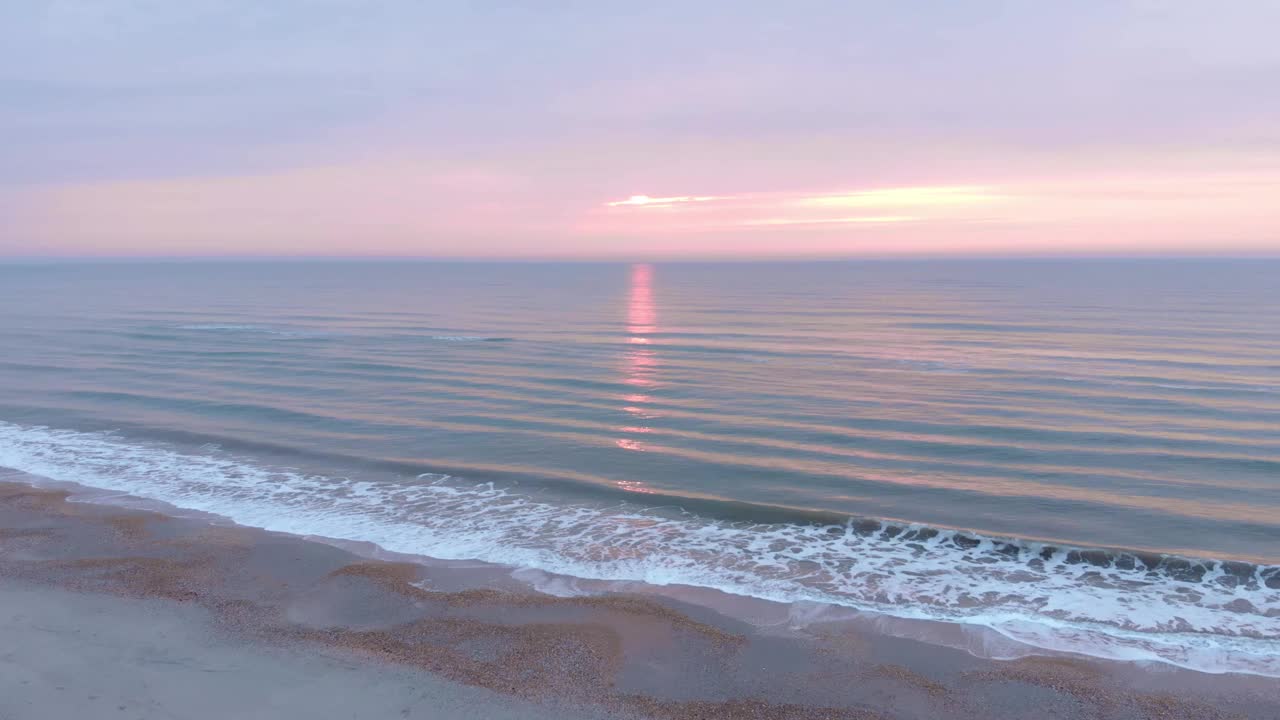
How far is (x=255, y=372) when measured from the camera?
40.8m

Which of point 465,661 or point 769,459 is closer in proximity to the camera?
point 465,661

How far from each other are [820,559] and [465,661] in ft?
27.0

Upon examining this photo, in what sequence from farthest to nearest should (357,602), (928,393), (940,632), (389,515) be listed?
(928,393)
(389,515)
(357,602)
(940,632)

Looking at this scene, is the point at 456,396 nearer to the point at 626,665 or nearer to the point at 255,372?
the point at 255,372

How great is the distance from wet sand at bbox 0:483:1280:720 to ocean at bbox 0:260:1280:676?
1.46 m

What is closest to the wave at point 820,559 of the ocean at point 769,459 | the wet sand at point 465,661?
the ocean at point 769,459

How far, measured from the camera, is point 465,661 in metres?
12.0

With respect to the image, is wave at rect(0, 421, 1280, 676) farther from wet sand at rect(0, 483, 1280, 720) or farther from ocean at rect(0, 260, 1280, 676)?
wet sand at rect(0, 483, 1280, 720)

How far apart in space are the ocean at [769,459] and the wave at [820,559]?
3.1 inches

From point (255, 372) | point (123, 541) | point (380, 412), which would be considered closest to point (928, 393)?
point (380, 412)

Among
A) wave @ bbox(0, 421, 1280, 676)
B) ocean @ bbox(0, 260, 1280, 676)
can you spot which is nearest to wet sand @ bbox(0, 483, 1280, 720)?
wave @ bbox(0, 421, 1280, 676)

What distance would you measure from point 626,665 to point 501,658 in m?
1.99

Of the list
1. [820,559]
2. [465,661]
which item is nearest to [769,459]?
[820,559]

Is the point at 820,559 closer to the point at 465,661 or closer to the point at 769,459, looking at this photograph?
the point at 769,459
